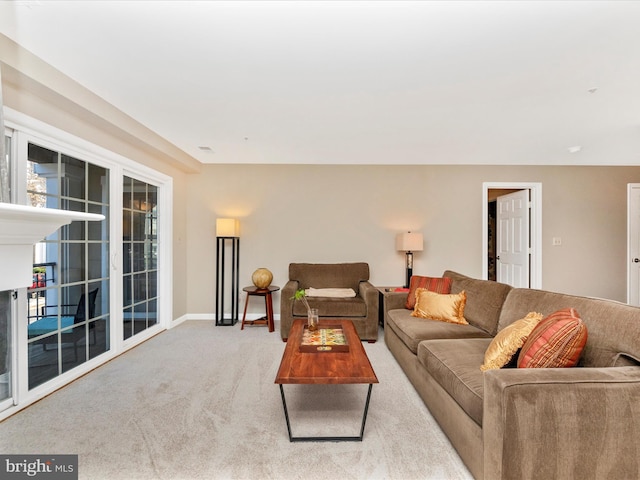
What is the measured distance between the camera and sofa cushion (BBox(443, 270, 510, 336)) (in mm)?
2527

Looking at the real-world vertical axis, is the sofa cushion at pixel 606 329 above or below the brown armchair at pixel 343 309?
above

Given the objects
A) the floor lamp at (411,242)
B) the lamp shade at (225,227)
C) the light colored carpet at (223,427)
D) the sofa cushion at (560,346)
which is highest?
the lamp shade at (225,227)

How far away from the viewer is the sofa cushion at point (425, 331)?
2541 mm

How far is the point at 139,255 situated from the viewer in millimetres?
3711

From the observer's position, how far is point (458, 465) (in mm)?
1670

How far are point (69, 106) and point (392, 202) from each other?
149 inches

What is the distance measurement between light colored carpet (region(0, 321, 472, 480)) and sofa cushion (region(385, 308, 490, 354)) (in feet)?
1.18

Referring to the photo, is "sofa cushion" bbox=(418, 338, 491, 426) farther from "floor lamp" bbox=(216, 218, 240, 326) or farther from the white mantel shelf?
"floor lamp" bbox=(216, 218, 240, 326)

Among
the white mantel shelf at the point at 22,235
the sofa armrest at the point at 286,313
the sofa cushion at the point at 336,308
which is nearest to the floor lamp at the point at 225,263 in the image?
the sofa armrest at the point at 286,313

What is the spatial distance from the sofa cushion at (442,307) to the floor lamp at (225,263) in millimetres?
2559

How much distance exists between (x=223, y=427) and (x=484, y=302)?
2220 millimetres

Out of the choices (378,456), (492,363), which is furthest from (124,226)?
(492,363)

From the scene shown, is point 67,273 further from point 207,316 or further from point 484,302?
point 484,302

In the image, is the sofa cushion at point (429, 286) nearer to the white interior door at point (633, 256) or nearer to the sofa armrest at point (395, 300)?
the sofa armrest at point (395, 300)
